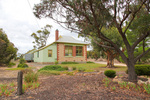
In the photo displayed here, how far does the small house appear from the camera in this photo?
18.1 metres

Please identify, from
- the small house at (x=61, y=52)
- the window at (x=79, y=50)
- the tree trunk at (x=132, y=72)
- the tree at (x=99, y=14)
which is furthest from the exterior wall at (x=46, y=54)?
the tree trunk at (x=132, y=72)

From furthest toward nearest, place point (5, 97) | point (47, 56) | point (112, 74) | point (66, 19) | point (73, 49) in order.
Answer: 1. point (73, 49)
2. point (47, 56)
3. point (112, 74)
4. point (66, 19)
5. point (5, 97)

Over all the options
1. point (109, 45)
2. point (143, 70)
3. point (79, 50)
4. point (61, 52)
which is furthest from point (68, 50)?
point (143, 70)

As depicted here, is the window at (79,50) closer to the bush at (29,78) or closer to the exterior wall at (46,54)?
the exterior wall at (46,54)

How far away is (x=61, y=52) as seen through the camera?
18656mm

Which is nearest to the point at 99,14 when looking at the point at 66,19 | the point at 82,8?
the point at 82,8

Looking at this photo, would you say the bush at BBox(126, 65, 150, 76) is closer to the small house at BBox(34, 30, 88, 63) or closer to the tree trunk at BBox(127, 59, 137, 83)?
the tree trunk at BBox(127, 59, 137, 83)

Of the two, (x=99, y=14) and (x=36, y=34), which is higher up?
(x=36, y=34)

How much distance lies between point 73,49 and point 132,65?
15226 mm

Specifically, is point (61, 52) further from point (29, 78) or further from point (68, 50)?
point (29, 78)

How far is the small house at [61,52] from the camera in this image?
18.1m

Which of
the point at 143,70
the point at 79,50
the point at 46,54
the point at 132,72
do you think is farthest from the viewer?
the point at 79,50

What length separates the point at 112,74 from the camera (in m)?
5.96

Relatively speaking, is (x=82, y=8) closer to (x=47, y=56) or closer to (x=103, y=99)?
(x=103, y=99)
